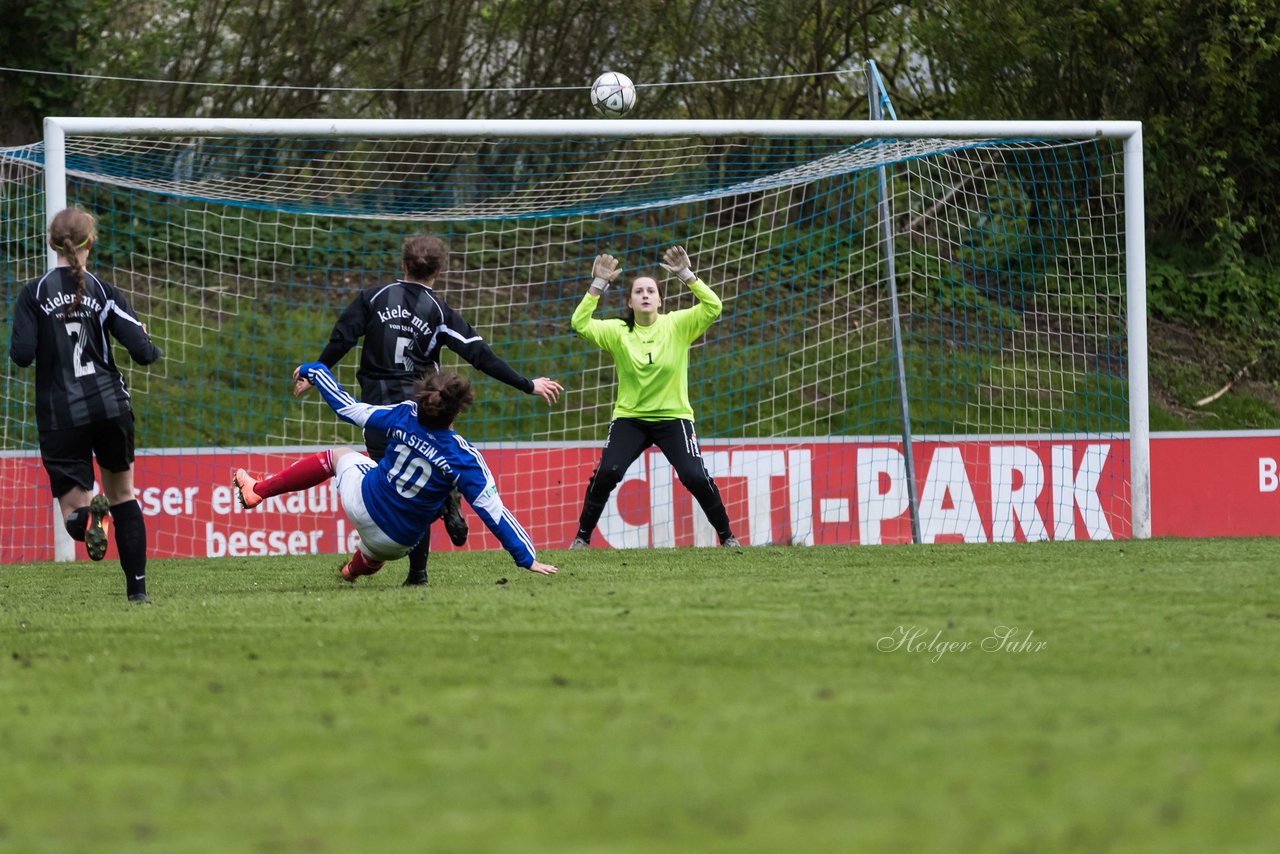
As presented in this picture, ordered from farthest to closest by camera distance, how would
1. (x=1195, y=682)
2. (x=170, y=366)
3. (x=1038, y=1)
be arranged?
(x=1038, y=1), (x=170, y=366), (x=1195, y=682)

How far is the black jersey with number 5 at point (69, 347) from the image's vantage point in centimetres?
591

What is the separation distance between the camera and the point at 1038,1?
16000 mm

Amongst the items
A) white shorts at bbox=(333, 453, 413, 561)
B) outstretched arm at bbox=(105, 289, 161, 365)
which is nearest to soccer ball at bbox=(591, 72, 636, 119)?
white shorts at bbox=(333, 453, 413, 561)

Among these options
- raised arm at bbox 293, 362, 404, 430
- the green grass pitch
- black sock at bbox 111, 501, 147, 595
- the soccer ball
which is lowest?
the green grass pitch

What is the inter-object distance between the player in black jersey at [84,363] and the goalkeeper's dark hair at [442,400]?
3.49ft

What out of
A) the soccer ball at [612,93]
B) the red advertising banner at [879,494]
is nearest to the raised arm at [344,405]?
the red advertising banner at [879,494]

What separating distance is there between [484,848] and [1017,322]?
37.9 feet

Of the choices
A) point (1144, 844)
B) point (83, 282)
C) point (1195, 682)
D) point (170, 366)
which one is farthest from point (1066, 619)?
point (170, 366)

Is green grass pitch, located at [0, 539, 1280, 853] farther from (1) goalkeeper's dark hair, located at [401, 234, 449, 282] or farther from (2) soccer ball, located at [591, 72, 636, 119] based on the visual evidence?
(2) soccer ball, located at [591, 72, 636, 119]

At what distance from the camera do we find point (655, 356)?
8.80m

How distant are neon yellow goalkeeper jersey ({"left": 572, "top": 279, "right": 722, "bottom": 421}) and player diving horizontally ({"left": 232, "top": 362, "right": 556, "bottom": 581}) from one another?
2.46 m

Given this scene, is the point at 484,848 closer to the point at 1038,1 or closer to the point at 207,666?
the point at 207,666

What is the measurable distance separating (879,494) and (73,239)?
250 inches

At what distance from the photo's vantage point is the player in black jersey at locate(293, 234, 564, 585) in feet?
22.4
